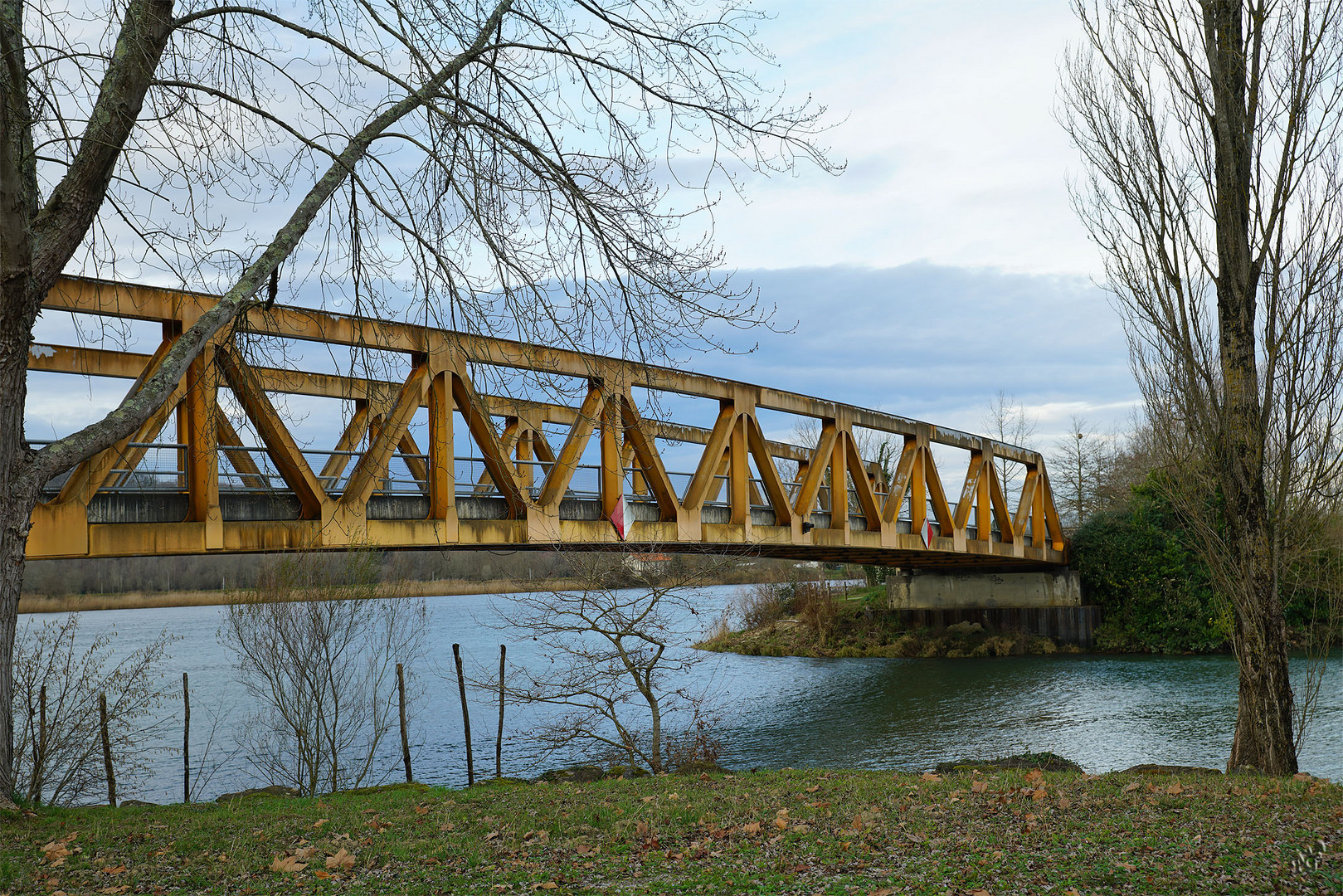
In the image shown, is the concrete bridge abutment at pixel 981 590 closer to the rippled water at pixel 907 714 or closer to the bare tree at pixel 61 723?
the rippled water at pixel 907 714

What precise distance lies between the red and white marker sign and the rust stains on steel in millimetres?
33

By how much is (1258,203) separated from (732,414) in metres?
10.4

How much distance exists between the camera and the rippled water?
A: 19734 mm

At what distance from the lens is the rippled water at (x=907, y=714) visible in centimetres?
1973

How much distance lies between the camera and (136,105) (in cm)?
796

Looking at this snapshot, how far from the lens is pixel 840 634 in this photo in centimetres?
4428

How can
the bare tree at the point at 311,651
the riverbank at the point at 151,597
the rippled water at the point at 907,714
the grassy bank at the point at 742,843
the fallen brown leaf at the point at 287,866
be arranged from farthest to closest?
the riverbank at the point at 151,597, the rippled water at the point at 907,714, the bare tree at the point at 311,651, the fallen brown leaf at the point at 287,866, the grassy bank at the point at 742,843

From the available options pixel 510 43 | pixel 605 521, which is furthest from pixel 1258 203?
pixel 605 521

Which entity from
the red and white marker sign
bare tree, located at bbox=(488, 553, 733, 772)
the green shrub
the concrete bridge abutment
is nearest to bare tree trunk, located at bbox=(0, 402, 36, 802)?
bare tree, located at bbox=(488, 553, 733, 772)

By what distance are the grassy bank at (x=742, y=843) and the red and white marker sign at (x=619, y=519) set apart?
718 cm

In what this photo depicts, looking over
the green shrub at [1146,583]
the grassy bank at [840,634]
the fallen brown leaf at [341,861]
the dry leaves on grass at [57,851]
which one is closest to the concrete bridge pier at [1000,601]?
the grassy bank at [840,634]

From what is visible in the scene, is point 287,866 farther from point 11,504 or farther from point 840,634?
point 840,634

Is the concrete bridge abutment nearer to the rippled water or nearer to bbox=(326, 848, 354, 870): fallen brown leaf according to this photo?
the rippled water

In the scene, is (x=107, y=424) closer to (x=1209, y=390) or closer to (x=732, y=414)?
(x=1209, y=390)
